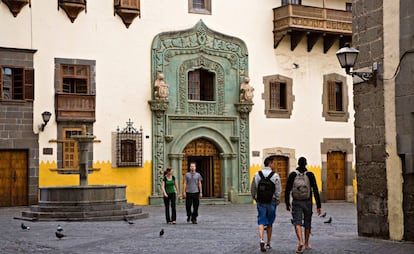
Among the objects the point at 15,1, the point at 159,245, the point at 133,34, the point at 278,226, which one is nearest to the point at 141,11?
the point at 133,34

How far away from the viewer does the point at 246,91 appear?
3019cm

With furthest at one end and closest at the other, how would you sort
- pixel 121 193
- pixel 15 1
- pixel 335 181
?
pixel 335 181, pixel 15 1, pixel 121 193

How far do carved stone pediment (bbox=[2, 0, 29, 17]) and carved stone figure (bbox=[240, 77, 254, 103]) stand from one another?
9007 millimetres

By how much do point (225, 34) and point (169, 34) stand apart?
2.48 m

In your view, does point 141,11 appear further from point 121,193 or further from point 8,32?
point 121,193

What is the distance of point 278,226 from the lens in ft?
61.0

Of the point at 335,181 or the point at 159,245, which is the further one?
the point at 335,181

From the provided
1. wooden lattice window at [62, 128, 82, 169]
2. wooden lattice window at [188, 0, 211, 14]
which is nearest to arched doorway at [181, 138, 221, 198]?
wooden lattice window at [62, 128, 82, 169]

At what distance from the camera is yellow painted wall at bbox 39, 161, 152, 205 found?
26.4 m

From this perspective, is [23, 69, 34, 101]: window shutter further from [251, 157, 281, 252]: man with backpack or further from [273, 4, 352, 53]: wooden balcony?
[251, 157, 281, 252]: man with backpack

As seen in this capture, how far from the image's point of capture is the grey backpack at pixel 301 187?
1266 cm

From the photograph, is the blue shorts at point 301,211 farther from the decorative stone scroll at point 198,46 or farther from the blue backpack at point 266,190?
the decorative stone scroll at point 198,46

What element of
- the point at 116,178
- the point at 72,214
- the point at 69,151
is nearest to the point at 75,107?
the point at 69,151

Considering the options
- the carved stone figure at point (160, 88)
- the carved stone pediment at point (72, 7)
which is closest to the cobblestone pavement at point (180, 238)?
the carved stone figure at point (160, 88)
